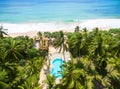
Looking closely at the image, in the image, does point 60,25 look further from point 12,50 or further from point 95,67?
point 12,50

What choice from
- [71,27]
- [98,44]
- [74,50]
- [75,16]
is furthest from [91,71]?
[75,16]

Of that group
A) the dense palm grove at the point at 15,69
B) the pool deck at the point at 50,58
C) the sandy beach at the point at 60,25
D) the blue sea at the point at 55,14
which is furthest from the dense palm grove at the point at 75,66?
the blue sea at the point at 55,14

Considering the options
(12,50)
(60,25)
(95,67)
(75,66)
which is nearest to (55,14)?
(60,25)

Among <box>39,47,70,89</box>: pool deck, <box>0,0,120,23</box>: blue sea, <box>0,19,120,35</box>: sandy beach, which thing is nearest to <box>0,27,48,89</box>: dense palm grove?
<box>39,47,70,89</box>: pool deck

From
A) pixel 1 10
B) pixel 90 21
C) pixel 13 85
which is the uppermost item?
pixel 1 10

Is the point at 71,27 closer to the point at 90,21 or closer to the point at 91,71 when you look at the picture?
the point at 90,21

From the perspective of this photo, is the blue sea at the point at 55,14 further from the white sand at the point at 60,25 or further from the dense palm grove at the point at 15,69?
the dense palm grove at the point at 15,69
